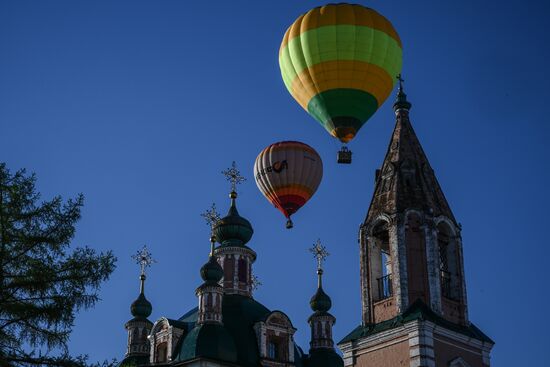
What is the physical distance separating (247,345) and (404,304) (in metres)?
11.6

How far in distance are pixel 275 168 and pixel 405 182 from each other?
6.23 metres

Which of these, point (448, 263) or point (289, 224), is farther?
point (289, 224)

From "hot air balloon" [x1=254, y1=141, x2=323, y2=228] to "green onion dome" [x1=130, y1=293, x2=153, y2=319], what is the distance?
10.4m

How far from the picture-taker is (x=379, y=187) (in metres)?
30.2

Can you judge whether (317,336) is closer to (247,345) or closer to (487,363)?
(247,345)

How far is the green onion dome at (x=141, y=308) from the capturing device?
139 ft

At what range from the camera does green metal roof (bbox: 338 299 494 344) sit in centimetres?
2684

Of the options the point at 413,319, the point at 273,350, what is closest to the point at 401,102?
the point at 413,319

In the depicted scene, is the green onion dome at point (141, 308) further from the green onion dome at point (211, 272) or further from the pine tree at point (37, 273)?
the pine tree at point (37, 273)

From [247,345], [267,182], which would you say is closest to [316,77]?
[267,182]

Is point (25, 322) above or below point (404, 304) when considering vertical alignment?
below

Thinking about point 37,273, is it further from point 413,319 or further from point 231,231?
point 231,231

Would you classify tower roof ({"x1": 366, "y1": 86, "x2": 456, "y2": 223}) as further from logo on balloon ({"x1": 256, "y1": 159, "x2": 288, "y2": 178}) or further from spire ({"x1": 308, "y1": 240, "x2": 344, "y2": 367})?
spire ({"x1": 308, "y1": 240, "x2": 344, "y2": 367})

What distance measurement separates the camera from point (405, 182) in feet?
97.0
